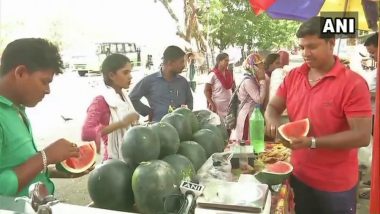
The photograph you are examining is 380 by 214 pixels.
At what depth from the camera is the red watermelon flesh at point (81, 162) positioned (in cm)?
204

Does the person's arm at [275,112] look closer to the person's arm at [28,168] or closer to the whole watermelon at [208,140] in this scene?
the whole watermelon at [208,140]

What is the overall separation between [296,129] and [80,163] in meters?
1.40

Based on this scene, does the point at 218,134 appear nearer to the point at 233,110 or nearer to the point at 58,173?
the point at 58,173

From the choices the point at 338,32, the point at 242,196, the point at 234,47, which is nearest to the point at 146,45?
the point at 234,47

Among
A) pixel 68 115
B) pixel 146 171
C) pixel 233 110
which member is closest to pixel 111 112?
pixel 146 171

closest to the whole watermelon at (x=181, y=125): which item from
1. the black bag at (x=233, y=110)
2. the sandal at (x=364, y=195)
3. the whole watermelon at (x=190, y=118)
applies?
the whole watermelon at (x=190, y=118)

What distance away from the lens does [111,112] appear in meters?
3.30

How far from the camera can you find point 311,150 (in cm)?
A: 258

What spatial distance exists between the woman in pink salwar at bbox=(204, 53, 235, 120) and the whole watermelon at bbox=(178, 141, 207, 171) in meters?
4.03

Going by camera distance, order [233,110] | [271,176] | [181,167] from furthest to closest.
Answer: [233,110]
[271,176]
[181,167]

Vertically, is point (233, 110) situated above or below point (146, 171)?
below

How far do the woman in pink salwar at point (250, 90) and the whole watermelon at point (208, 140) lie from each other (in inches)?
101

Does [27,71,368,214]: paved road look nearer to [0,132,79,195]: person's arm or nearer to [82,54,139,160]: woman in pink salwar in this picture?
[82,54,139,160]: woman in pink salwar

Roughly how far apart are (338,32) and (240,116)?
2.77 meters
